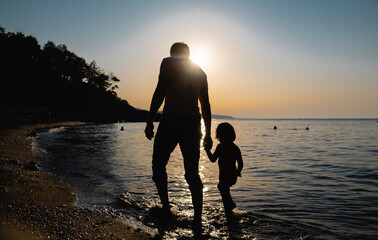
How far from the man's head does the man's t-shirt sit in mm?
131

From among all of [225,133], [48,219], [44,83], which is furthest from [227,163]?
[44,83]

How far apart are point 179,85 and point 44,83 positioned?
70.9m

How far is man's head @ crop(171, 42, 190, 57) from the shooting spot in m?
3.86

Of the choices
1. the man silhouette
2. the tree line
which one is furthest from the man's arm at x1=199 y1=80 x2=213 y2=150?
the tree line

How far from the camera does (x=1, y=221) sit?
295 cm

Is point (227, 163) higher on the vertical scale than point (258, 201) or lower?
higher

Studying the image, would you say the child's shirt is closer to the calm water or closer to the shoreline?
the calm water

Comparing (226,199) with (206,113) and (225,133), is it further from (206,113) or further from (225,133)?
(206,113)

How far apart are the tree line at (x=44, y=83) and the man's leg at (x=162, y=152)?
46899 millimetres

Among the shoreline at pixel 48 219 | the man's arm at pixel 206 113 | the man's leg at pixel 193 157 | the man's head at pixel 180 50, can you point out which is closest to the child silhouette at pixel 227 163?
the man's arm at pixel 206 113

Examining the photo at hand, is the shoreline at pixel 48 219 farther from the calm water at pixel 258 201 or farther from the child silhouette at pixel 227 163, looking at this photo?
the child silhouette at pixel 227 163

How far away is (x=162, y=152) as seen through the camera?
394 cm

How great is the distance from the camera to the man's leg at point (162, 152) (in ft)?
12.6

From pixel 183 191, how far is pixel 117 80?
119726mm
